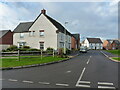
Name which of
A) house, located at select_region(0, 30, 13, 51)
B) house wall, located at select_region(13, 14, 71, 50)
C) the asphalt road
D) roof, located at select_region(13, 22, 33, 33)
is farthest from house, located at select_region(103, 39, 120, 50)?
the asphalt road

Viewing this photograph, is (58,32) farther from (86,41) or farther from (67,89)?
(86,41)

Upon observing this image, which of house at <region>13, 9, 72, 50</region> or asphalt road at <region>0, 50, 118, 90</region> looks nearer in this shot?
asphalt road at <region>0, 50, 118, 90</region>

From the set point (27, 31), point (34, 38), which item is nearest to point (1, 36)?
point (27, 31)

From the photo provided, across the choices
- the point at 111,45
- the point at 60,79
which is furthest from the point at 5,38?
the point at 111,45

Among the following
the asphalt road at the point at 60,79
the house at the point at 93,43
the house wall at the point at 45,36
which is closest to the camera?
the asphalt road at the point at 60,79

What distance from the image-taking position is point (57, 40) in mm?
31141

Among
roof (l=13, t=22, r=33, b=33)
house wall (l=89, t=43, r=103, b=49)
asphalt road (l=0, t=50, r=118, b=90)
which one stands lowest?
asphalt road (l=0, t=50, r=118, b=90)

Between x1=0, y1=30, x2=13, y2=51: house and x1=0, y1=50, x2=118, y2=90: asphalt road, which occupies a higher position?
x1=0, y1=30, x2=13, y2=51: house

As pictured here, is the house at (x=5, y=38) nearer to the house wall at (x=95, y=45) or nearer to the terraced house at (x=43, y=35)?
the terraced house at (x=43, y=35)

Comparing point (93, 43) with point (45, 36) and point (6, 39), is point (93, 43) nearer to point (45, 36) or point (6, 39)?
point (6, 39)

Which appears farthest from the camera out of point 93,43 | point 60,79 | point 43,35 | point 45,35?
point 93,43

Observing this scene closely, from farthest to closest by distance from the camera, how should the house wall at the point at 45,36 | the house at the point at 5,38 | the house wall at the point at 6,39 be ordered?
the house wall at the point at 6,39, the house at the point at 5,38, the house wall at the point at 45,36

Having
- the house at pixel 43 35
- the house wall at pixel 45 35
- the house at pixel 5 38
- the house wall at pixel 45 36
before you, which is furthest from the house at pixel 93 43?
the house wall at pixel 45 35

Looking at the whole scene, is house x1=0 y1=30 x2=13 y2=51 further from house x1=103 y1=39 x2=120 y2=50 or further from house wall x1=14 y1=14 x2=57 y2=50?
house x1=103 y1=39 x2=120 y2=50
